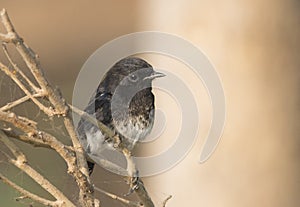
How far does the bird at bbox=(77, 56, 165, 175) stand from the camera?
9.02 feet

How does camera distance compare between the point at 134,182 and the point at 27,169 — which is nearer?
the point at 27,169

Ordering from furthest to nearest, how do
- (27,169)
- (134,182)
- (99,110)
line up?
(99,110), (134,182), (27,169)

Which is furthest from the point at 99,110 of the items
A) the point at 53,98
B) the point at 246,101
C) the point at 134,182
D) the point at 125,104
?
the point at 53,98

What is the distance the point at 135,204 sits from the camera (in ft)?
6.72

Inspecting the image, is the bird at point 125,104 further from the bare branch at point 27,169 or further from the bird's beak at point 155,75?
the bare branch at point 27,169

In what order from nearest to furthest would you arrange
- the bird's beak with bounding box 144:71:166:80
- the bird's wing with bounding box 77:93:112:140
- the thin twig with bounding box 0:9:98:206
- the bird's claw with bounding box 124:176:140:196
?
the thin twig with bounding box 0:9:98:206 < the bird's claw with bounding box 124:176:140:196 < the bird's wing with bounding box 77:93:112:140 < the bird's beak with bounding box 144:71:166:80

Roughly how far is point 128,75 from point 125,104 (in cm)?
10

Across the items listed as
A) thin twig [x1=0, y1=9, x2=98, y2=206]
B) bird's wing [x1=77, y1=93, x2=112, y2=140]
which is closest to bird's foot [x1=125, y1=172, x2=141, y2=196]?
thin twig [x1=0, y1=9, x2=98, y2=206]

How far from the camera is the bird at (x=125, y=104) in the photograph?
2.75 metres

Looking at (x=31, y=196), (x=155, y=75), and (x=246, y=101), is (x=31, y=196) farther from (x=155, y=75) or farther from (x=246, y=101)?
(x=246, y=101)

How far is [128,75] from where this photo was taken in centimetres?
292

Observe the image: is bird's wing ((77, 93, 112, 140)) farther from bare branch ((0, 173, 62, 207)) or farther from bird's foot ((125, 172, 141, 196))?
bare branch ((0, 173, 62, 207))

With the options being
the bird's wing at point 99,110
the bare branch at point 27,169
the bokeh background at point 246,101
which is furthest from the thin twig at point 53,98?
the bokeh background at point 246,101

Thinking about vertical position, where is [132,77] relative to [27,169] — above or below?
below
